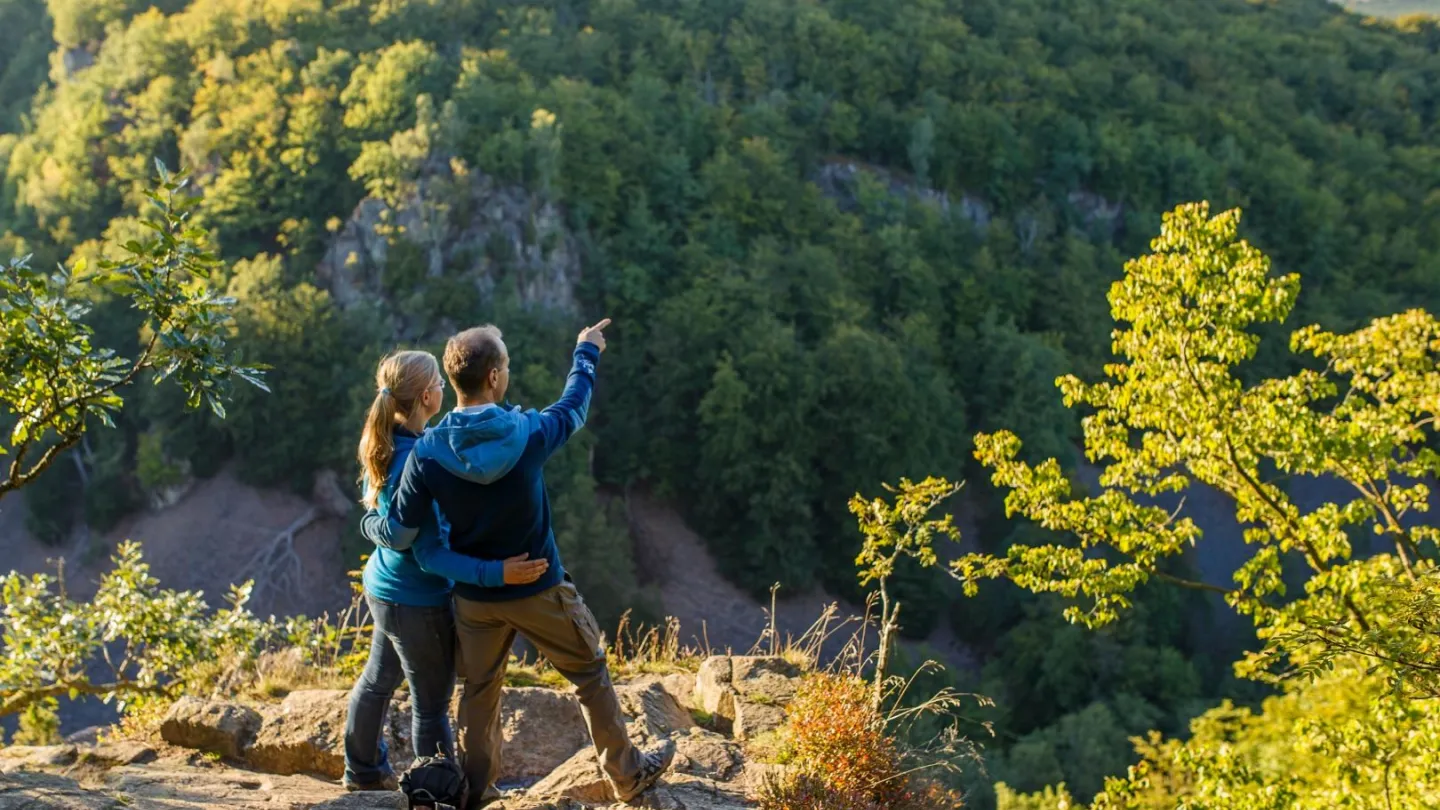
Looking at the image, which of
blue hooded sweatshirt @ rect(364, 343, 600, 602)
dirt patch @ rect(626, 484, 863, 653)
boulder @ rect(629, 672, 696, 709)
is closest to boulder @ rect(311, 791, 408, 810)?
blue hooded sweatshirt @ rect(364, 343, 600, 602)

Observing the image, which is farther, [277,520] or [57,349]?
[277,520]

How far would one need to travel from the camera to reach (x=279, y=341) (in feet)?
Result: 96.3

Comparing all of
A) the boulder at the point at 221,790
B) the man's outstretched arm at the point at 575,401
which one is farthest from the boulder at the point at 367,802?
the man's outstretched arm at the point at 575,401

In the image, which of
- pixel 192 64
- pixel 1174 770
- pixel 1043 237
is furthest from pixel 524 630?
pixel 1043 237

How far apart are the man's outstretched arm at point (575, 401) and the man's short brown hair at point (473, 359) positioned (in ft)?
0.75

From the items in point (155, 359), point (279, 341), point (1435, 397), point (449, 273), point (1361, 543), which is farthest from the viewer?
point (1361, 543)

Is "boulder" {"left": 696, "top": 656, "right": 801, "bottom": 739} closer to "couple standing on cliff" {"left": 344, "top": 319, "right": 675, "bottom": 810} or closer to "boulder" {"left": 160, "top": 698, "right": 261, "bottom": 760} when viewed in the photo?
"couple standing on cliff" {"left": 344, "top": 319, "right": 675, "bottom": 810}

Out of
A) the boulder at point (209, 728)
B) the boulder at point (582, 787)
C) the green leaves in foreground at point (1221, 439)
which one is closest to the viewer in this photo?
the boulder at point (582, 787)

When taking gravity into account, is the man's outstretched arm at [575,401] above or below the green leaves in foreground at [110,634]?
above

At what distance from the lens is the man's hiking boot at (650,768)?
4.46m

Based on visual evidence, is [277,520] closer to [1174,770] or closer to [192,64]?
[192,64]

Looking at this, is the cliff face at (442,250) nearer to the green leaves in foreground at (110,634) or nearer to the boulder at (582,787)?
the green leaves in foreground at (110,634)

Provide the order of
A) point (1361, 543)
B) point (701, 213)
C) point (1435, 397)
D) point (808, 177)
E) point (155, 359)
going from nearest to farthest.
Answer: point (155, 359), point (1435, 397), point (1361, 543), point (701, 213), point (808, 177)

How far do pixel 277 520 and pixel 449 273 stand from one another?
7.73 metres
